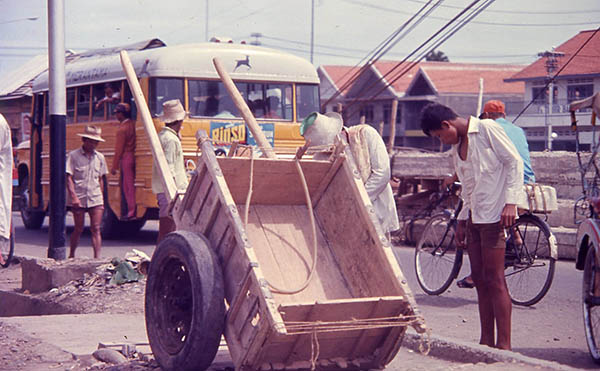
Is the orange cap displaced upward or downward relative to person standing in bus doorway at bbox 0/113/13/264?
upward

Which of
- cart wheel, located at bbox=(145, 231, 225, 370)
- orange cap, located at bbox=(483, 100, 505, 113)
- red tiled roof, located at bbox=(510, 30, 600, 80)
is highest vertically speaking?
red tiled roof, located at bbox=(510, 30, 600, 80)

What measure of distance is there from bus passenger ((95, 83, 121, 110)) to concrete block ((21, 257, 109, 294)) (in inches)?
228

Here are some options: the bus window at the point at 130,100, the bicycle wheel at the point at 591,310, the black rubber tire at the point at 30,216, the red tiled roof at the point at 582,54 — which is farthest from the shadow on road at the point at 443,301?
the black rubber tire at the point at 30,216

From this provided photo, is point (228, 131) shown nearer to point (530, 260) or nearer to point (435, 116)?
point (530, 260)

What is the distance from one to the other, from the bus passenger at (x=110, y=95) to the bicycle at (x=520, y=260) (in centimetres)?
768

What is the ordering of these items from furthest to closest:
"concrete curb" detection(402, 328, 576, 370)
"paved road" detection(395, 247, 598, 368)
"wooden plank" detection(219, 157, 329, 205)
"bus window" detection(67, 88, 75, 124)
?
"bus window" detection(67, 88, 75, 124), "paved road" detection(395, 247, 598, 368), "wooden plank" detection(219, 157, 329, 205), "concrete curb" detection(402, 328, 576, 370)

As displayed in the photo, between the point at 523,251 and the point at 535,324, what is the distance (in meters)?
0.94

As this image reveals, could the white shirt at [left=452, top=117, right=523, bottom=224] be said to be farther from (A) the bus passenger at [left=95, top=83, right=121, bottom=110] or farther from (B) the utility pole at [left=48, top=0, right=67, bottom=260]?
(A) the bus passenger at [left=95, top=83, right=121, bottom=110]

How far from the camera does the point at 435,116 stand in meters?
5.61

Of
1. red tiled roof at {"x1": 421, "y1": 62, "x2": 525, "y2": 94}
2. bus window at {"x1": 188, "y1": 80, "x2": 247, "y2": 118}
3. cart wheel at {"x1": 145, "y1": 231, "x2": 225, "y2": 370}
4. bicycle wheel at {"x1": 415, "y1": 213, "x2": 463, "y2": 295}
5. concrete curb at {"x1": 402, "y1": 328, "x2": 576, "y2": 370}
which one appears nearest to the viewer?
cart wheel at {"x1": 145, "y1": 231, "x2": 225, "y2": 370}

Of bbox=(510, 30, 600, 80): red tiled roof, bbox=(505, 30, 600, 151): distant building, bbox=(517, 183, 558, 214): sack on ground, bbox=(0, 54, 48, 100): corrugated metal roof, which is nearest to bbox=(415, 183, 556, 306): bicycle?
bbox=(517, 183, 558, 214): sack on ground

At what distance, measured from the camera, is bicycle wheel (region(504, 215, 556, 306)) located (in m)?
7.70

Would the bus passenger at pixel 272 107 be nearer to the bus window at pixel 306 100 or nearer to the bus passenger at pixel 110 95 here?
the bus window at pixel 306 100

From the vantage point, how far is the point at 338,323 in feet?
14.6
